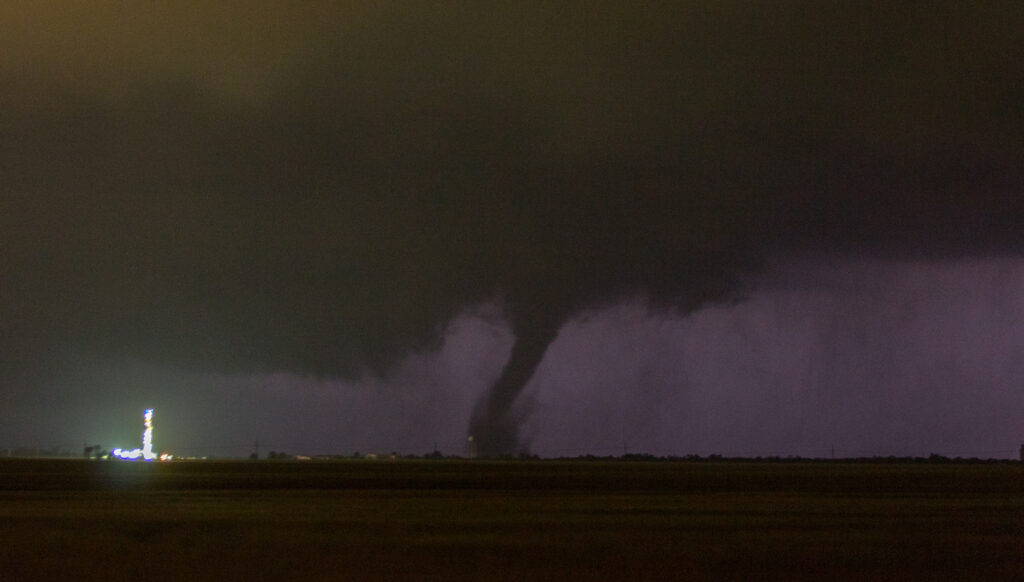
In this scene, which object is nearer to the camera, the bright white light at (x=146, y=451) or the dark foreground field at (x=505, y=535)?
the dark foreground field at (x=505, y=535)

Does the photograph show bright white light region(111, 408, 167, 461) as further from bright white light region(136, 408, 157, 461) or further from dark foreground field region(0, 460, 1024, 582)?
dark foreground field region(0, 460, 1024, 582)

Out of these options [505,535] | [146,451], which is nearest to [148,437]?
[146,451]

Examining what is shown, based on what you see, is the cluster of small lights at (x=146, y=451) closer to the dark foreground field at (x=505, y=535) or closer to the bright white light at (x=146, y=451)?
the bright white light at (x=146, y=451)

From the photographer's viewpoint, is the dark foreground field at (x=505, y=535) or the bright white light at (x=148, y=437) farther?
the bright white light at (x=148, y=437)

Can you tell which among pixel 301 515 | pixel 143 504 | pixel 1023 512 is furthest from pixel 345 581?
pixel 1023 512

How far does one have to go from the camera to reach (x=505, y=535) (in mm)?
29016

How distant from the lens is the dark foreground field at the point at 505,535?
73.6 ft

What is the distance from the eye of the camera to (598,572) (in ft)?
72.8

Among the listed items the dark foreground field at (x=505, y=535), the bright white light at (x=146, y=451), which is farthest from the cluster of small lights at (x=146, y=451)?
the dark foreground field at (x=505, y=535)

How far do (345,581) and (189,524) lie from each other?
12.8 metres

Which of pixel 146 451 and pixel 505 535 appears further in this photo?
pixel 146 451

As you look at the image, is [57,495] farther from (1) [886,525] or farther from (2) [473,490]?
(1) [886,525]

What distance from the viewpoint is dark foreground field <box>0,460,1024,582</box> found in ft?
73.6

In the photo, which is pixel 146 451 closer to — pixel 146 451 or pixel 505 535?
pixel 146 451
